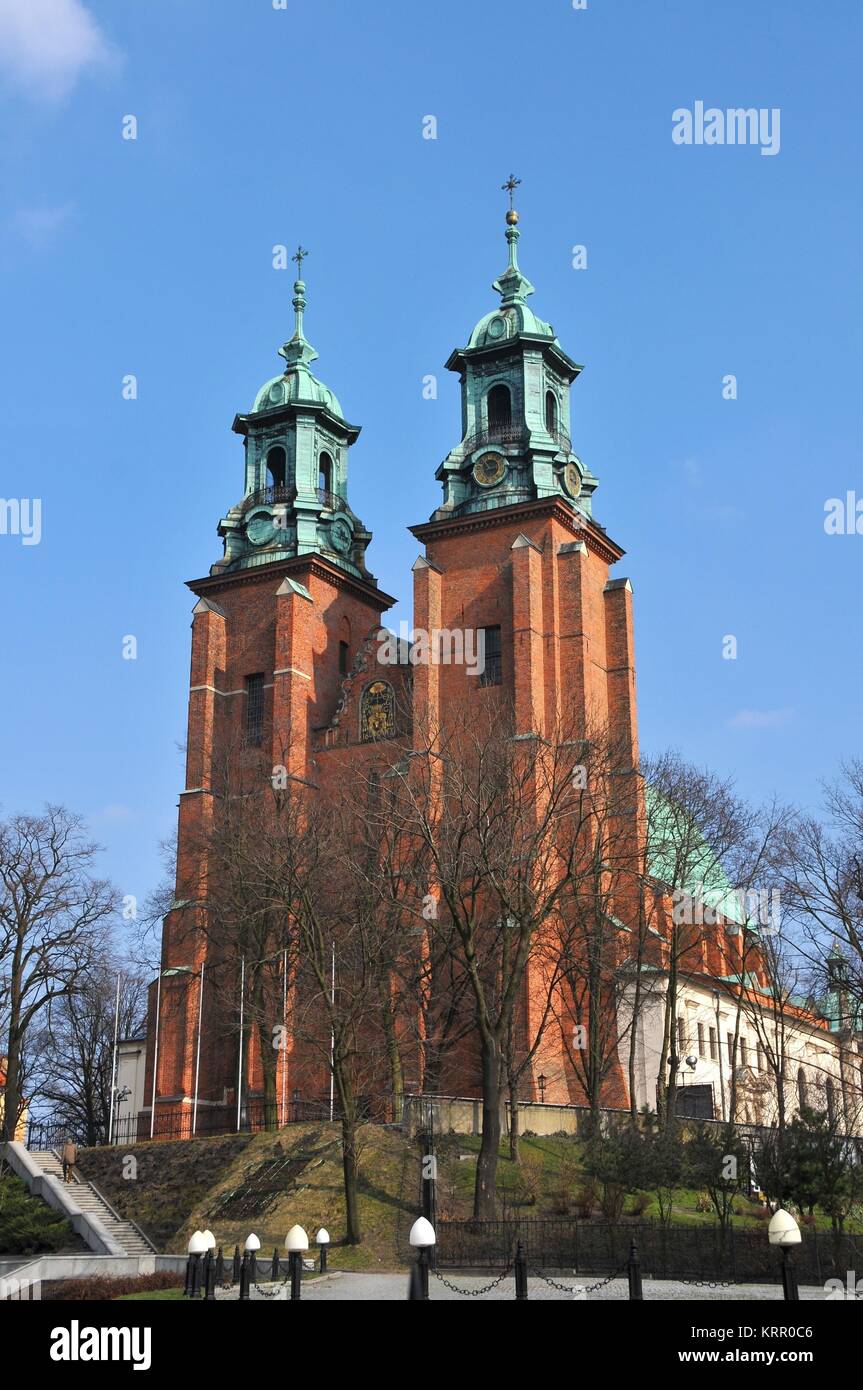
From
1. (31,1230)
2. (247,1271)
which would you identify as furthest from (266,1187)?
(247,1271)

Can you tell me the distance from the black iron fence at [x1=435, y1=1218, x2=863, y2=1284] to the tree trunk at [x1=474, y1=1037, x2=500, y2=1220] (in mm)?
3800

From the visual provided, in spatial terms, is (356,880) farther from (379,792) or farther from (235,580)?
(235,580)

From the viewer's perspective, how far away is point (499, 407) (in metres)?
58.1

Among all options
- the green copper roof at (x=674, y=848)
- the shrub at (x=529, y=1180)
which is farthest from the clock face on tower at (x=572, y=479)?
the shrub at (x=529, y=1180)

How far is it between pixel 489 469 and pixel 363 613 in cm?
874

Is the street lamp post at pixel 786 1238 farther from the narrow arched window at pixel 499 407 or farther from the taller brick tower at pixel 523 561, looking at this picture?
the narrow arched window at pixel 499 407

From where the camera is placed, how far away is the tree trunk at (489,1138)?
3241cm

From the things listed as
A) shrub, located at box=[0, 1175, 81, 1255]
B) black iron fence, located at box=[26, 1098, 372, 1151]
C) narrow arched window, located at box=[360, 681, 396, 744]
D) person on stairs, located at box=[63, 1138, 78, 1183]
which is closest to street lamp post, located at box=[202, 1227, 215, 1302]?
shrub, located at box=[0, 1175, 81, 1255]

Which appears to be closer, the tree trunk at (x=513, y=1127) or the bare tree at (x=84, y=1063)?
the tree trunk at (x=513, y=1127)

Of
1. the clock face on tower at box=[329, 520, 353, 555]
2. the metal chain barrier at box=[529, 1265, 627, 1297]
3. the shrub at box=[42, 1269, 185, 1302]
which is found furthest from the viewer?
the clock face on tower at box=[329, 520, 353, 555]

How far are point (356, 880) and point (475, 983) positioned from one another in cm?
1035

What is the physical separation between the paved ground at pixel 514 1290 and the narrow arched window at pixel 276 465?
40.1 metres

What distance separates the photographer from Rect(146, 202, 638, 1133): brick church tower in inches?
2073

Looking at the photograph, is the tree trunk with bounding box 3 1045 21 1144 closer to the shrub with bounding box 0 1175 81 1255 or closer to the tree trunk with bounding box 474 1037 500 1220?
the shrub with bounding box 0 1175 81 1255
